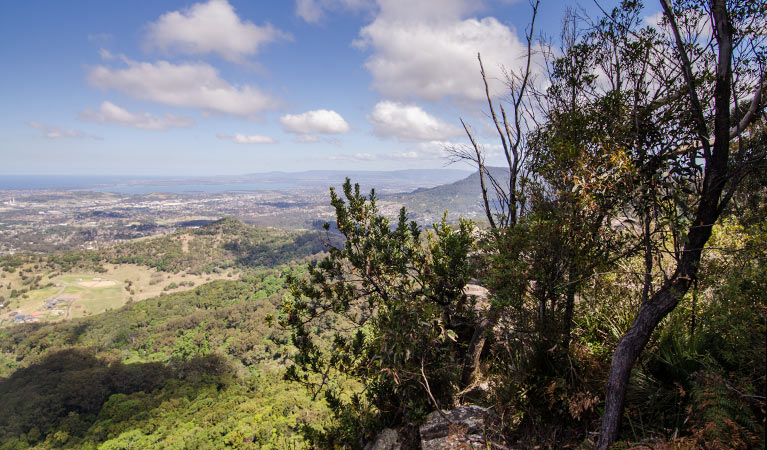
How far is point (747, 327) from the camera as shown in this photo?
2344 millimetres

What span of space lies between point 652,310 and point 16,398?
179 ft

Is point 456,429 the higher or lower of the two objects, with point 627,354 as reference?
lower

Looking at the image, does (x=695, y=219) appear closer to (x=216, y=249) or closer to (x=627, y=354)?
(x=627, y=354)

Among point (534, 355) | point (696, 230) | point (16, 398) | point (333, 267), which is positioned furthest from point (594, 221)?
point (16, 398)

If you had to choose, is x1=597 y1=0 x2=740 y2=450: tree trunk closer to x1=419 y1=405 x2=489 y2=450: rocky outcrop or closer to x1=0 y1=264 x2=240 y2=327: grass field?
x1=419 y1=405 x2=489 y2=450: rocky outcrop

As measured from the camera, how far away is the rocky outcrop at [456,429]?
3367mm

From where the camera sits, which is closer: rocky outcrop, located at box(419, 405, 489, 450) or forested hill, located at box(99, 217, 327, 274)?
rocky outcrop, located at box(419, 405, 489, 450)

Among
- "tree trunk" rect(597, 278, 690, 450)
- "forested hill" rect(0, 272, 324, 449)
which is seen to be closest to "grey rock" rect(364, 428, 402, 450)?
"forested hill" rect(0, 272, 324, 449)

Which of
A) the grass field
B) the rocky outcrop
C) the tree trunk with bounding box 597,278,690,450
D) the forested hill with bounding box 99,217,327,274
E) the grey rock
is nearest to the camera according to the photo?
the tree trunk with bounding box 597,278,690,450

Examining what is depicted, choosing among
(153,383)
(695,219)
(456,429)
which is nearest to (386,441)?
(456,429)

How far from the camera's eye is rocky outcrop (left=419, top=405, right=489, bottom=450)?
3367mm

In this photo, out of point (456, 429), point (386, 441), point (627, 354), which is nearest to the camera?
point (627, 354)

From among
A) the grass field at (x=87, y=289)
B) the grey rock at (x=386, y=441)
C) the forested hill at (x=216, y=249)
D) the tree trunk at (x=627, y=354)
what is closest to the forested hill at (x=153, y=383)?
the grey rock at (x=386, y=441)

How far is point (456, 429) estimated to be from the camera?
3.29 m
